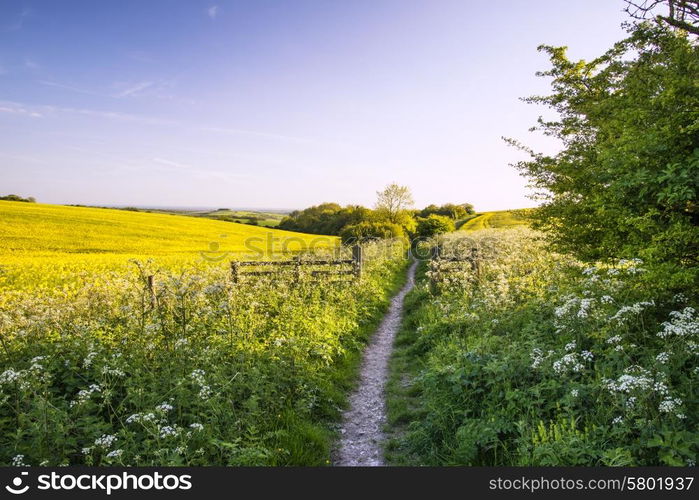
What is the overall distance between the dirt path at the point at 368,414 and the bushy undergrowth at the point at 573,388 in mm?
Result: 329

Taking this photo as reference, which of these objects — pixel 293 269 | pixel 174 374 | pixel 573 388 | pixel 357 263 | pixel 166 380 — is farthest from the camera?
pixel 357 263

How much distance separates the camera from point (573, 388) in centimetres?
516

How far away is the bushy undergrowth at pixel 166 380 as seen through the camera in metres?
4.72

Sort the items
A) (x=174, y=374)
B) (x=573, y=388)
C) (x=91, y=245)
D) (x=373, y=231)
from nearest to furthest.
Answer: (x=573, y=388)
(x=174, y=374)
(x=91, y=245)
(x=373, y=231)

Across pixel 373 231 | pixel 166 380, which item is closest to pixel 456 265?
pixel 166 380

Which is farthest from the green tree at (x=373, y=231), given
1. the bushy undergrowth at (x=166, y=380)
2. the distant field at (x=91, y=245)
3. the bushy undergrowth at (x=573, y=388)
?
the bushy undergrowth at (x=573, y=388)

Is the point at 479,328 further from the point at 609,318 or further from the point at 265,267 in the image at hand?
the point at 265,267

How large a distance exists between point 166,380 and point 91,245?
29145 millimetres

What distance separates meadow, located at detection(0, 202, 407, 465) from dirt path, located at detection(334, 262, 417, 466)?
318 mm

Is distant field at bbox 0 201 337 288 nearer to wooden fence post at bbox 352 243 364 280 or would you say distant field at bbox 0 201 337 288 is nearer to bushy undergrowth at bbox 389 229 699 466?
wooden fence post at bbox 352 243 364 280

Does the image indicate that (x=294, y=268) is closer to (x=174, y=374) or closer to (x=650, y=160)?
(x=174, y=374)

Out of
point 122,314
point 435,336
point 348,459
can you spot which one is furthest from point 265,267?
point 348,459

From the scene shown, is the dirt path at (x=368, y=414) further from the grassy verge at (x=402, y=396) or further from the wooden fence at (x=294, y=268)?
the wooden fence at (x=294, y=268)

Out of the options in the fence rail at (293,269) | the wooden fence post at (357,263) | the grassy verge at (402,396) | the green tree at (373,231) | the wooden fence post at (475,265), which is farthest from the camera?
the green tree at (373,231)
